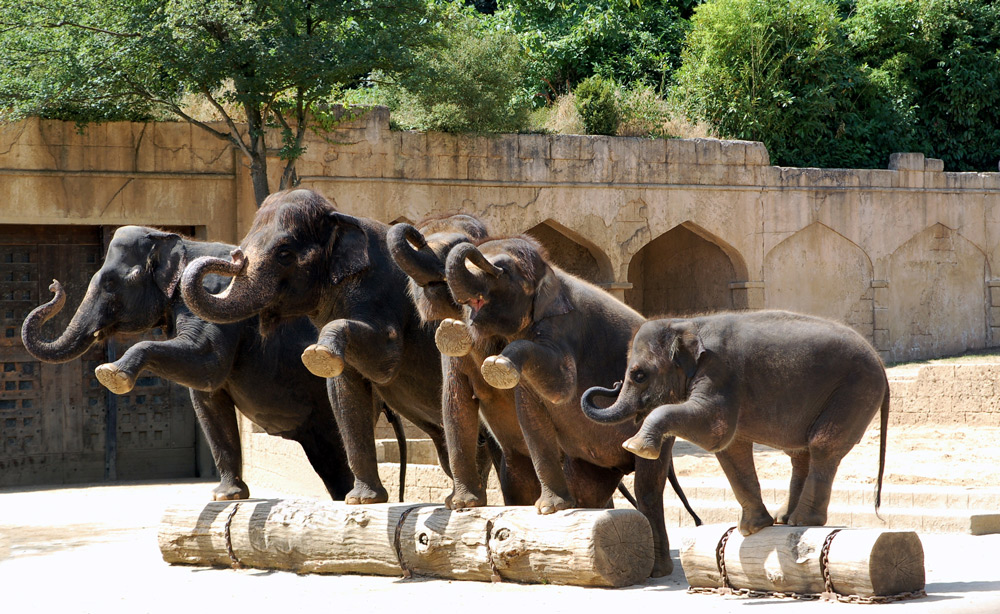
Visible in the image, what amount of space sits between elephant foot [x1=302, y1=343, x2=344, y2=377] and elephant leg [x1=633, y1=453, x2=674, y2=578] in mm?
1642

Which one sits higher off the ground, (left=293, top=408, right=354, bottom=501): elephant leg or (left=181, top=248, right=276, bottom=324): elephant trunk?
(left=181, top=248, right=276, bottom=324): elephant trunk

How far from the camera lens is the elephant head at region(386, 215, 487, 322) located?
6160 millimetres

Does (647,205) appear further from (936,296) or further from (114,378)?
(114,378)

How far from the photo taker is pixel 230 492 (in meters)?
7.73

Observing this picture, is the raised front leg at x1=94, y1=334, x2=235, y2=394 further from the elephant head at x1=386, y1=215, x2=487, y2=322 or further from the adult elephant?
the elephant head at x1=386, y1=215, x2=487, y2=322

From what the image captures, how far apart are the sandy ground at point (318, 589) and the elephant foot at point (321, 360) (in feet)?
3.72

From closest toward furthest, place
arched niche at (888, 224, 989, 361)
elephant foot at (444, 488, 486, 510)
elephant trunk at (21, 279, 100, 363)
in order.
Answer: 1. elephant foot at (444, 488, 486, 510)
2. elephant trunk at (21, 279, 100, 363)
3. arched niche at (888, 224, 989, 361)

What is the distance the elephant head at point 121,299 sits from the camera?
7738 mm

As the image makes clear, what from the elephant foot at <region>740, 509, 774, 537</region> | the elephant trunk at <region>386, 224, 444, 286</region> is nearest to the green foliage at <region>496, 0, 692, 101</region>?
the elephant trunk at <region>386, 224, 444, 286</region>

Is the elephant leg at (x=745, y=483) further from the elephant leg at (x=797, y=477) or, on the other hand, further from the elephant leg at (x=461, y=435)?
the elephant leg at (x=461, y=435)

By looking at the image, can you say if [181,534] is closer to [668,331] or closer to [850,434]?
[668,331]

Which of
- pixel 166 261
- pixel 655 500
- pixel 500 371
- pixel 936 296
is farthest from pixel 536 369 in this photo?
pixel 936 296

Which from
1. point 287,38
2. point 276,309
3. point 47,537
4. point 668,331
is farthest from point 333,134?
point 668,331

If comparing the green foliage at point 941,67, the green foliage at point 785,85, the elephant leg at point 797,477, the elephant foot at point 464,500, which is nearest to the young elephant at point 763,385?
the elephant leg at point 797,477
